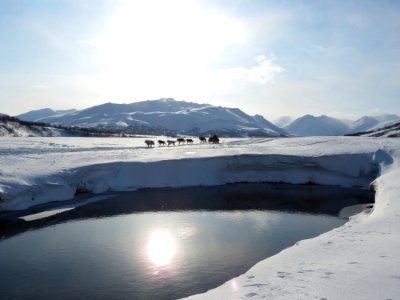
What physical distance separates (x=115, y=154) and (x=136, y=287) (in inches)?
1130

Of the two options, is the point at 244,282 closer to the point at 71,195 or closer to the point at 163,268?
the point at 163,268

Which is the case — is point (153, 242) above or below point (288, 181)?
below

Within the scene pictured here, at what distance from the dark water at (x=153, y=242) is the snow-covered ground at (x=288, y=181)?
2.43 m

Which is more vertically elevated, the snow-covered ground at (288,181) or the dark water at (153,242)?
the snow-covered ground at (288,181)

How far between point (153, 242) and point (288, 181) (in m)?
24.1

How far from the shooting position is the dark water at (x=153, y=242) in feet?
45.9

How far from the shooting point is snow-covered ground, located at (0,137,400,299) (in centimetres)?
1048

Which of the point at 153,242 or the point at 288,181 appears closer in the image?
the point at 153,242

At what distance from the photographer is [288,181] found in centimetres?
4025

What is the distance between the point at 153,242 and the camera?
1922cm

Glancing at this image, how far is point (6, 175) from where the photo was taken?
28.2m

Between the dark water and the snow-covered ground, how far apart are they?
2.43 metres

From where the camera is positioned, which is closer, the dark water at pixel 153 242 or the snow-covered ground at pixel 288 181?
the snow-covered ground at pixel 288 181

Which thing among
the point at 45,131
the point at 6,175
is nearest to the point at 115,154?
the point at 6,175
